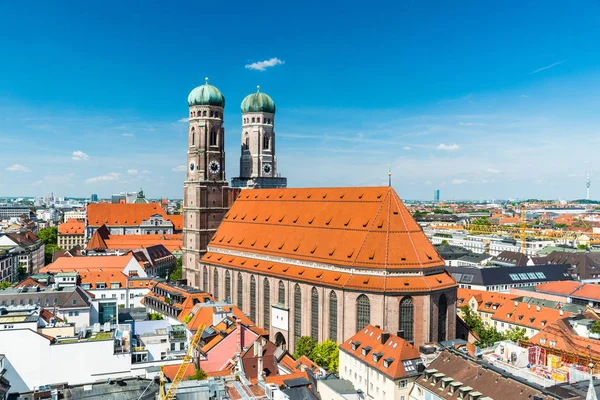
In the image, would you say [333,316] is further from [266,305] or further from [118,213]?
[118,213]

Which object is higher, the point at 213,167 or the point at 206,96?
the point at 206,96

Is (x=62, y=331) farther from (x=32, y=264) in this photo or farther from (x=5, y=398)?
(x=32, y=264)

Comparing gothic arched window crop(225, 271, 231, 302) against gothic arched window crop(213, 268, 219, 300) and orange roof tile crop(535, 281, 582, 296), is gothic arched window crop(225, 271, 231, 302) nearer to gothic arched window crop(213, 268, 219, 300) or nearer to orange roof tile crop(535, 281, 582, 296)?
gothic arched window crop(213, 268, 219, 300)

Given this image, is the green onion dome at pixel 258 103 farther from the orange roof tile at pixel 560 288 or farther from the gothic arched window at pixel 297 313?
the orange roof tile at pixel 560 288

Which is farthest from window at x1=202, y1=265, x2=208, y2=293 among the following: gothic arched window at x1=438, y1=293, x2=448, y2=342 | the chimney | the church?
the chimney

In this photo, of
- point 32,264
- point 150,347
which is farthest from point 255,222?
point 32,264

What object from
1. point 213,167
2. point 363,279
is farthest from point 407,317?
point 213,167

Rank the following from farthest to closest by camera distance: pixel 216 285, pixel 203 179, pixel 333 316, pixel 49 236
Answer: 1. pixel 49 236
2. pixel 203 179
3. pixel 216 285
4. pixel 333 316
